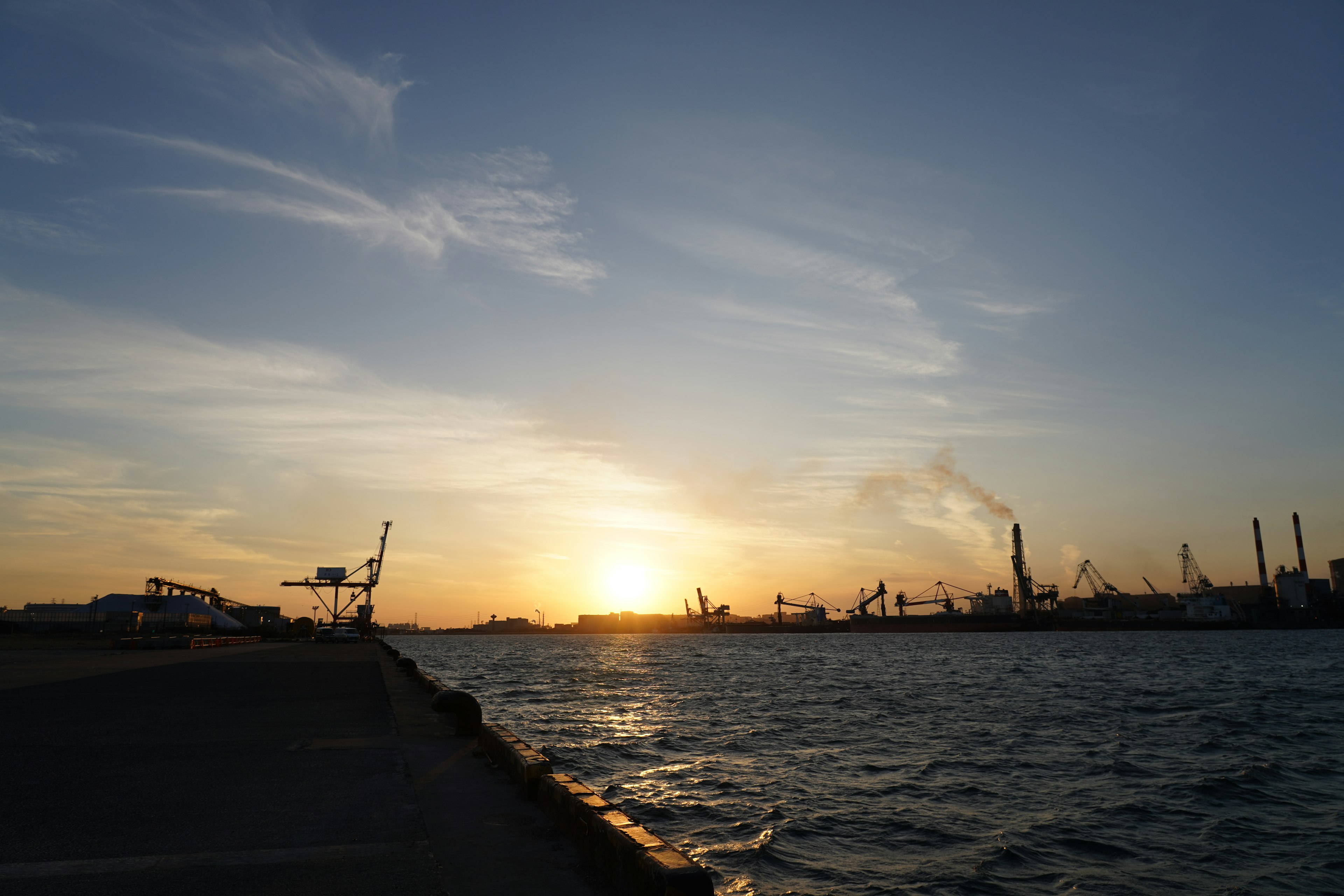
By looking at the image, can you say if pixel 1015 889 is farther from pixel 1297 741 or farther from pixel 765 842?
pixel 1297 741

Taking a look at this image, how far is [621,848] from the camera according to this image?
653cm

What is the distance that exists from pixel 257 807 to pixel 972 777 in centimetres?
1703

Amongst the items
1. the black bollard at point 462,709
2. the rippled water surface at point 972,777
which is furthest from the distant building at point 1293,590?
the black bollard at point 462,709

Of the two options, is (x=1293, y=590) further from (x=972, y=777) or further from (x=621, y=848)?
(x=621, y=848)

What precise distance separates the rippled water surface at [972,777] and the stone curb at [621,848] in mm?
4400

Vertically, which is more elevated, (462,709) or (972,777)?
(462,709)

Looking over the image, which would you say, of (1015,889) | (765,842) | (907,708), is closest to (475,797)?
(765,842)

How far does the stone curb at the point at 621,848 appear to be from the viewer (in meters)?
5.55

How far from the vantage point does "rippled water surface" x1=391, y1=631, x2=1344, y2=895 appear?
12641mm

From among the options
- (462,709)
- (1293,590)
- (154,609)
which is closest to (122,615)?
(154,609)

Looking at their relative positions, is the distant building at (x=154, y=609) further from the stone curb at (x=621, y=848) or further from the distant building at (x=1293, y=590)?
the distant building at (x=1293, y=590)

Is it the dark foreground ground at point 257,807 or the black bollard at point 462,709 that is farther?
the black bollard at point 462,709

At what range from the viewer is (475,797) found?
379 inches

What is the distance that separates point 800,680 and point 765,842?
4020cm
